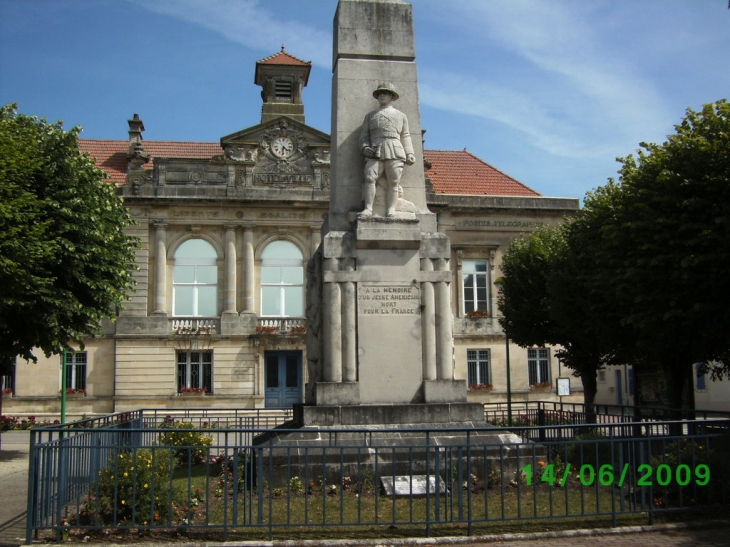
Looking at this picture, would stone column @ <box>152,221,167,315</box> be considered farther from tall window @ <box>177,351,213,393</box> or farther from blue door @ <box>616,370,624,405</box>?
blue door @ <box>616,370,624,405</box>

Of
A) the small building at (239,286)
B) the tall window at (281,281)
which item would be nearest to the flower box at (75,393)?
the small building at (239,286)

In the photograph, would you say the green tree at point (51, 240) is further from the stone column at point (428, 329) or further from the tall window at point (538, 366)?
the tall window at point (538, 366)

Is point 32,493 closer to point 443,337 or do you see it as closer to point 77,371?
point 443,337

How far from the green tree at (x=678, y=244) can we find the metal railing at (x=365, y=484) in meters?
4.92

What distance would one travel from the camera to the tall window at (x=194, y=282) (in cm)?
3284

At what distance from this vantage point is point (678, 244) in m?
14.5

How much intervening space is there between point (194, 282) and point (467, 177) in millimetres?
13683

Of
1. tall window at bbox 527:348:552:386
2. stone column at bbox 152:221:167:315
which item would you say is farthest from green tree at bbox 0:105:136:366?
tall window at bbox 527:348:552:386

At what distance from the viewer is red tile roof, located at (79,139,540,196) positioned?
3562 cm

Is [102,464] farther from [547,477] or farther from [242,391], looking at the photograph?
[242,391]

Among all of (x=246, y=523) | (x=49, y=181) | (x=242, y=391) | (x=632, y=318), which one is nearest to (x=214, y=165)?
(x=242, y=391)

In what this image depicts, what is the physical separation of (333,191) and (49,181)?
857cm

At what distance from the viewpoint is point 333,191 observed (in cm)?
1176
